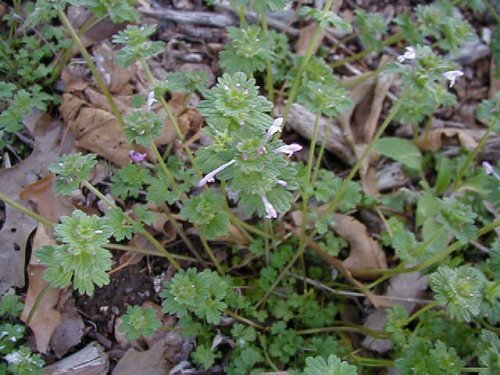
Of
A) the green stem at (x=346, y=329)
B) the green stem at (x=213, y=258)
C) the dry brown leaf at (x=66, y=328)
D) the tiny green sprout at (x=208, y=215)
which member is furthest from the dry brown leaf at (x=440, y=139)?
the dry brown leaf at (x=66, y=328)

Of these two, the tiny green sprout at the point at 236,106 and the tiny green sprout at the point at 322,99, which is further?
the tiny green sprout at the point at 322,99

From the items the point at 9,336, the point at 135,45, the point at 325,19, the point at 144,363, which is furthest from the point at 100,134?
the point at 325,19

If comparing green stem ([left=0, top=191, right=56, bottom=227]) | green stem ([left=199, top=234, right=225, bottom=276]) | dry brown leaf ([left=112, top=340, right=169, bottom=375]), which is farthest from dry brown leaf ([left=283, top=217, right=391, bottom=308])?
green stem ([left=0, top=191, right=56, bottom=227])

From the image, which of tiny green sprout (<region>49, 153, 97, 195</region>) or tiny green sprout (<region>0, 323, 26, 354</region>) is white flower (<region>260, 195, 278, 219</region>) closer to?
tiny green sprout (<region>49, 153, 97, 195</region>)

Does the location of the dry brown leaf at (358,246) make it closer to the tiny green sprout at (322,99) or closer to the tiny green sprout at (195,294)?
the tiny green sprout at (322,99)

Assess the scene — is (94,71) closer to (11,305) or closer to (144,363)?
(11,305)
